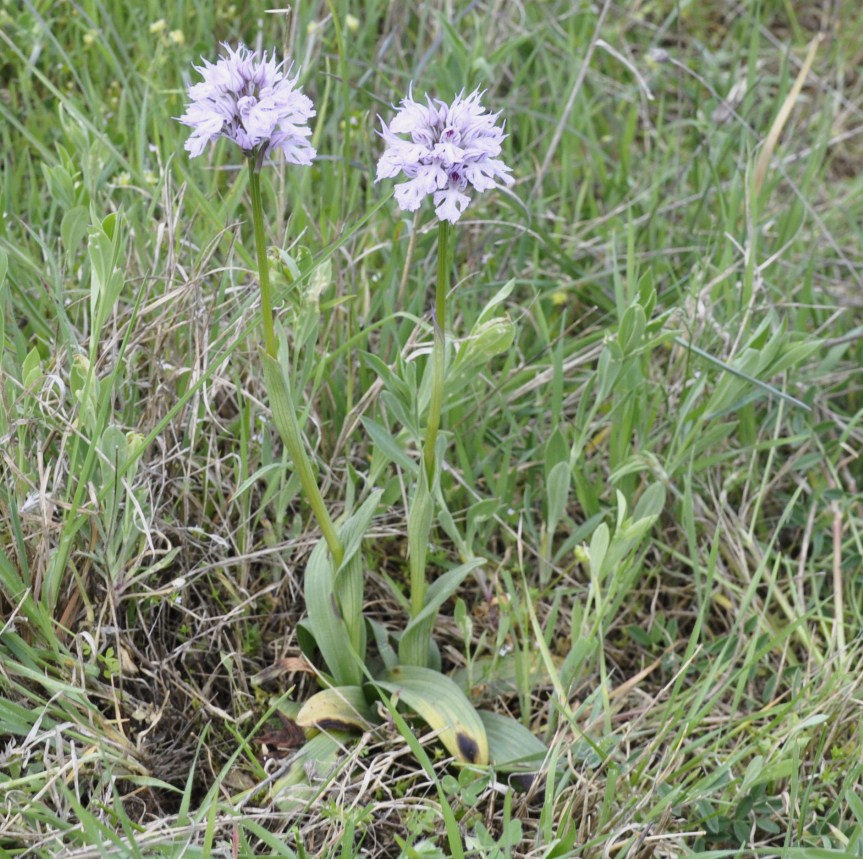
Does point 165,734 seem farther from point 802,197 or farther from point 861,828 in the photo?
point 802,197

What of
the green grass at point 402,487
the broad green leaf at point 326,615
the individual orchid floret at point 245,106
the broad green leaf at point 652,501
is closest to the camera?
the individual orchid floret at point 245,106

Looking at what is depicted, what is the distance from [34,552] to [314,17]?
68.7 inches

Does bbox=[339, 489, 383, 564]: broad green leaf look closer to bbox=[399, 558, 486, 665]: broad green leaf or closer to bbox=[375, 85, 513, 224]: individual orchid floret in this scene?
bbox=[399, 558, 486, 665]: broad green leaf

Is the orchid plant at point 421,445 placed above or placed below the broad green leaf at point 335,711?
above

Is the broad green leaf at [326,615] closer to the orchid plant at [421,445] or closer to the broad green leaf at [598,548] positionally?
the orchid plant at [421,445]

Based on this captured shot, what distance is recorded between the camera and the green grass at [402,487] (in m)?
1.59

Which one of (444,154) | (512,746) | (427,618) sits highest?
(444,154)

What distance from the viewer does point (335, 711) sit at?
171 cm

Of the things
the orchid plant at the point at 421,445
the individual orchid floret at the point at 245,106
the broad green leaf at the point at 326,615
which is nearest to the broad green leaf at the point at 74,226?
the orchid plant at the point at 421,445

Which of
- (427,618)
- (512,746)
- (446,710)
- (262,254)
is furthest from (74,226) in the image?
(512,746)

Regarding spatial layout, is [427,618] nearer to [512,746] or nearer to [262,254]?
[512,746]

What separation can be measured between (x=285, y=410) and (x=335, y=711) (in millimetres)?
545

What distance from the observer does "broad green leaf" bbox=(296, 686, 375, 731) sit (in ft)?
5.51

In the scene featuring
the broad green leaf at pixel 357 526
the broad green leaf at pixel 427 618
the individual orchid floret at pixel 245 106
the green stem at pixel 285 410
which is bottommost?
the broad green leaf at pixel 427 618
